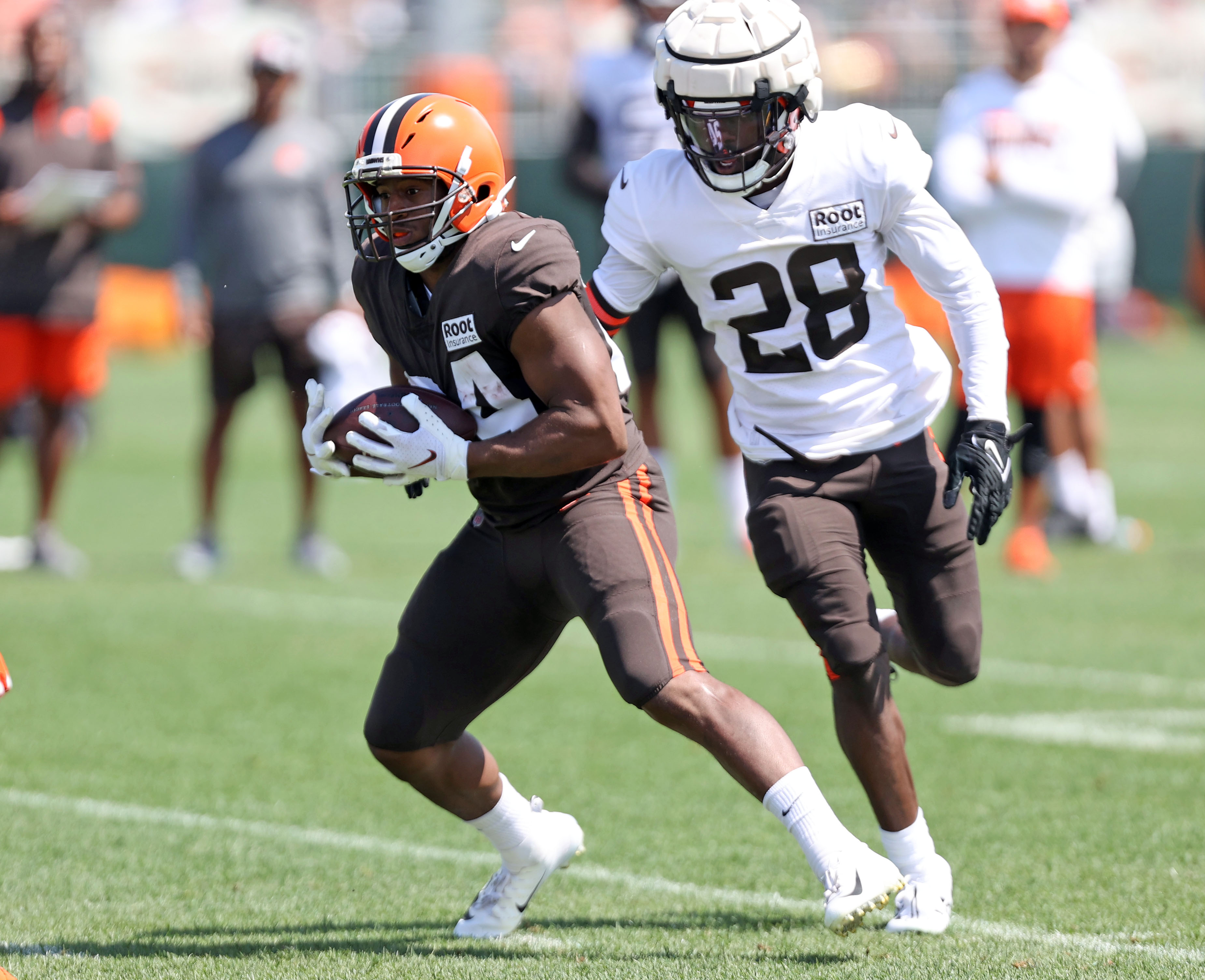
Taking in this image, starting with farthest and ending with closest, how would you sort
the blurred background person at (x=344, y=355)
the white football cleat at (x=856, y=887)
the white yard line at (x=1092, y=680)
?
1. the blurred background person at (x=344, y=355)
2. the white yard line at (x=1092, y=680)
3. the white football cleat at (x=856, y=887)

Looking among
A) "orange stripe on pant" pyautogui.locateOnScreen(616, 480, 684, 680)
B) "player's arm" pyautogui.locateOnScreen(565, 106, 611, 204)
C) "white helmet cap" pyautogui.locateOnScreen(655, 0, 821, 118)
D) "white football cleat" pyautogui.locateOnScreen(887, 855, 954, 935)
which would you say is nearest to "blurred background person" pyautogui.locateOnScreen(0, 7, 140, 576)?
"player's arm" pyautogui.locateOnScreen(565, 106, 611, 204)

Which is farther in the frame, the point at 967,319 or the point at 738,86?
the point at 967,319

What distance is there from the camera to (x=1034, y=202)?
8266 millimetres

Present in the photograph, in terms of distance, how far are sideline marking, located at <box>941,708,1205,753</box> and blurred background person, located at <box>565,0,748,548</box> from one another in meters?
2.77

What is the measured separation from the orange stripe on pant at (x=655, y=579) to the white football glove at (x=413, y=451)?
346 millimetres

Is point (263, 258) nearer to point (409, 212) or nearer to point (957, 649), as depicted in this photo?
point (409, 212)

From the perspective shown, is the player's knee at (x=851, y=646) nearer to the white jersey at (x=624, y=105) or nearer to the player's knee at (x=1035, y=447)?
the player's knee at (x=1035, y=447)

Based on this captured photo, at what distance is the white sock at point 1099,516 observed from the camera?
9.02 meters

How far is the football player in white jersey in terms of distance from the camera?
12.4 ft

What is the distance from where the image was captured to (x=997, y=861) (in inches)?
169

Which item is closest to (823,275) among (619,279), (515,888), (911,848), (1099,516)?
(619,279)

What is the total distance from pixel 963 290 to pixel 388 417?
128 centimetres

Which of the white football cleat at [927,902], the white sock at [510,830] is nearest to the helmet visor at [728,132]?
the white sock at [510,830]

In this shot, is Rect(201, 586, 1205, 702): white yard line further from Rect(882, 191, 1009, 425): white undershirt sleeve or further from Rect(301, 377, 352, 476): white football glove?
Rect(301, 377, 352, 476): white football glove
